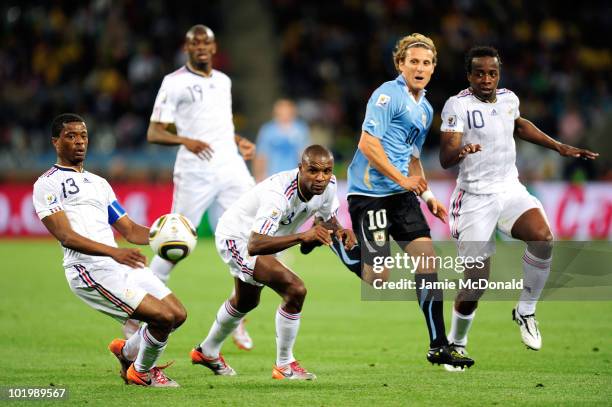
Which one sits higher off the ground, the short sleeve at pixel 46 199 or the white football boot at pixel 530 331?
the short sleeve at pixel 46 199

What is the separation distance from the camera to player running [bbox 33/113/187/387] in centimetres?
775

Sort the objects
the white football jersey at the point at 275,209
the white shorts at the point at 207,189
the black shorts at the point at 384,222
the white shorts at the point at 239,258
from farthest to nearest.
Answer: the white shorts at the point at 207,189, the black shorts at the point at 384,222, the white shorts at the point at 239,258, the white football jersey at the point at 275,209

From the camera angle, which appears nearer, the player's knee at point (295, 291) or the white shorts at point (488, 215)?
the player's knee at point (295, 291)

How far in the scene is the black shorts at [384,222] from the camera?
8.70m

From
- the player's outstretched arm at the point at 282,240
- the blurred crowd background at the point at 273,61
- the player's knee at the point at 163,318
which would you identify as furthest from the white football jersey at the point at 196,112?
the blurred crowd background at the point at 273,61

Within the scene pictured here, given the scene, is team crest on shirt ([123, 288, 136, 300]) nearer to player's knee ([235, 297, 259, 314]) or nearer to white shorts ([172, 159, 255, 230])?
player's knee ([235, 297, 259, 314])

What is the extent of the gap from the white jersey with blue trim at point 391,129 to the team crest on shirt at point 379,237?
0.32 m

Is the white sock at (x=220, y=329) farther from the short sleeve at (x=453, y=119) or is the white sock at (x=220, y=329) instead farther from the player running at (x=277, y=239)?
the short sleeve at (x=453, y=119)

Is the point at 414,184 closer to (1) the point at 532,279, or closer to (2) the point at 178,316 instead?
(1) the point at 532,279

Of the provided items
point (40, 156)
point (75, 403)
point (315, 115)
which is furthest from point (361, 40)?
→ point (75, 403)

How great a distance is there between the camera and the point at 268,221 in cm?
791

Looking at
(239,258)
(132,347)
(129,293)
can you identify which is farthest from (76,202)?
(239,258)

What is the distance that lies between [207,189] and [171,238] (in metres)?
3.27

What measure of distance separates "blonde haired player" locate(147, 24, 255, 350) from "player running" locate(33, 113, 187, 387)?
280 cm
